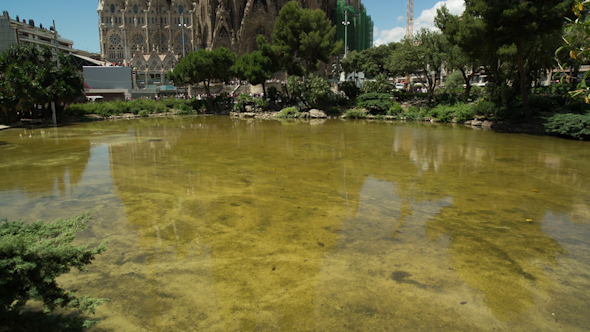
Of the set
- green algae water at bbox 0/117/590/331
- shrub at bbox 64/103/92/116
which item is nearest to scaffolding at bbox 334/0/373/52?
shrub at bbox 64/103/92/116

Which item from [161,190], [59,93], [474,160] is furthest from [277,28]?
[161,190]

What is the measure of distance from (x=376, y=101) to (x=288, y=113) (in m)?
7.16

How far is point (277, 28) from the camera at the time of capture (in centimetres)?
3444

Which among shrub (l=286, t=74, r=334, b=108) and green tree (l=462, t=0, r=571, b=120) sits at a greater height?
green tree (l=462, t=0, r=571, b=120)

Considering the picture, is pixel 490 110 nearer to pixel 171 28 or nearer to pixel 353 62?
pixel 353 62

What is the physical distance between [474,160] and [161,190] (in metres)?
9.27

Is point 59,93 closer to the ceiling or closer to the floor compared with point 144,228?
closer to the ceiling

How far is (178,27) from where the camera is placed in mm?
73562

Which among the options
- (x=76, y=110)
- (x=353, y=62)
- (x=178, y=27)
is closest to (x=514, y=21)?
(x=76, y=110)

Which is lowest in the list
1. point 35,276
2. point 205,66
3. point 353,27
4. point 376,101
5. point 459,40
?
point 35,276

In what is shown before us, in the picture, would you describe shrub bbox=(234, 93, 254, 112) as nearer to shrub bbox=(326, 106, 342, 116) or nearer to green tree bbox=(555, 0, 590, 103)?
shrub bbox=(326, 106, 342, 116)

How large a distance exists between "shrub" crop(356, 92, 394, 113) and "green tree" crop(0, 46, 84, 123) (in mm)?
21212

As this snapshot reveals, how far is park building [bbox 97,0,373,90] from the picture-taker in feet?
204

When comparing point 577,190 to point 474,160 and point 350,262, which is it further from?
point 350,262
